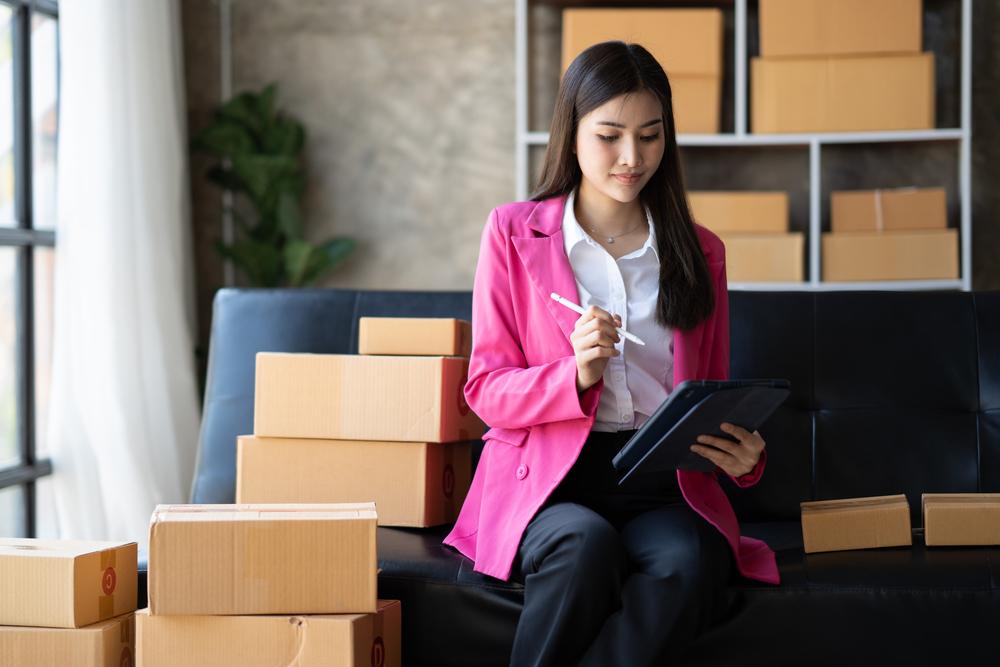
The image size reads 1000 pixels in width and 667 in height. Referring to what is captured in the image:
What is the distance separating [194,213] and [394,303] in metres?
1.97

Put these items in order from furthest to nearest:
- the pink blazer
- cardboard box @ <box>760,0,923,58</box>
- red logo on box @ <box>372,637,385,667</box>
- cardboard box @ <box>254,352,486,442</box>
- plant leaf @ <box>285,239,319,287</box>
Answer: plant leaf @ <box>285,239,319,287</box>
cardboard box @ <box>760,0,923,58</box>
cardboard box @ <box>254,352,486,442</box>
the pink blazer
red logo on box @ <box>372,637,385,667</box>

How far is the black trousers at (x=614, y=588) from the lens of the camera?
1.67m

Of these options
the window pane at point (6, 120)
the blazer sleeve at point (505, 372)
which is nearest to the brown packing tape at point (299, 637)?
the blazer sleeve at point (505, 372)

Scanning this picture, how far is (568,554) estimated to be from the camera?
170 centimetres

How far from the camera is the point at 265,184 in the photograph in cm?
392

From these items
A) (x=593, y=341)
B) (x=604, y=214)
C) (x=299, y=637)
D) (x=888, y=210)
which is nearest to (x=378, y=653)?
(x=299, y=637)

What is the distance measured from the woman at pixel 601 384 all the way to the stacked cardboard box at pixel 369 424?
0.52 feet

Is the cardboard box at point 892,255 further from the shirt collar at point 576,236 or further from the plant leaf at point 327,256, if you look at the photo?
the shirt collar at point 576,236

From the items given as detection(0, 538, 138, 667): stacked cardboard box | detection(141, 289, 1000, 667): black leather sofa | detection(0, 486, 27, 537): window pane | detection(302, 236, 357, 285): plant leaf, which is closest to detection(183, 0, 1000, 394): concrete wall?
detection(302, 236, 357, 285): plant leaf

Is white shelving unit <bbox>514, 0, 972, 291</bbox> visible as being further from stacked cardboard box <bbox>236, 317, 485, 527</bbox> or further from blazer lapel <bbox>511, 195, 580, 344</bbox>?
blazer lapel <bbox>511, 195, 580, 344</bbox>

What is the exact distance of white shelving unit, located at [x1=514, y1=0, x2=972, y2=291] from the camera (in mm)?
3729

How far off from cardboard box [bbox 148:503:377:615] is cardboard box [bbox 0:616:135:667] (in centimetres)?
12

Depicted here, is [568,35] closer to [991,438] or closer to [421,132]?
[421,132]

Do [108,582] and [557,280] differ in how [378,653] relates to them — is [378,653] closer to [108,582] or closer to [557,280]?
[108,582]
